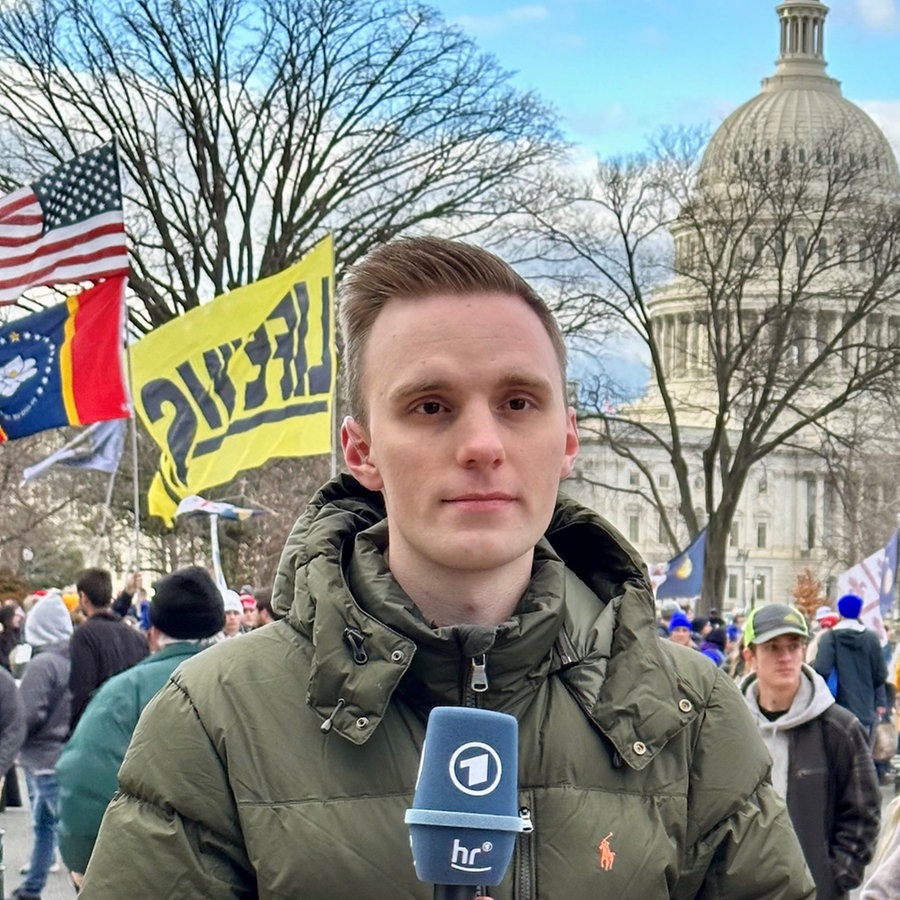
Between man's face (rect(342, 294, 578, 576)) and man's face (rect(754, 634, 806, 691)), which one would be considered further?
man's face (rect(754, 634, 806, 691))

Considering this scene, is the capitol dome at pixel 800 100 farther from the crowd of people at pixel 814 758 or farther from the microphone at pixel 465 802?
the microphone at pixel 465 802

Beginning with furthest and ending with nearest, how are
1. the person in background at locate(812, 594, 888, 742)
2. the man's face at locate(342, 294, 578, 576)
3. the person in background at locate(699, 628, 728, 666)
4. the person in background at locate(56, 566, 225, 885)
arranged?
the person in background at locate(699, 628, 728, 666) → the person in background at locate(812, 594, 888, 742) → the person in background at locate(56, 566, 225, 885) → the man's face at locate(342, 294, 578, 576)

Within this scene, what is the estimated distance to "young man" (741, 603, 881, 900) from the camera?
7297 mm

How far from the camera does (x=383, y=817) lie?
2.36 m

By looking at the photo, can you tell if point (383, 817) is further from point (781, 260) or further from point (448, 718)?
point (781, 260)

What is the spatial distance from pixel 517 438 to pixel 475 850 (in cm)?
59

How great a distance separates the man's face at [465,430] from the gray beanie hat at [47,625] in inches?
358

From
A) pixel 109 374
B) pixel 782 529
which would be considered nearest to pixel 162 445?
pixel 109 374

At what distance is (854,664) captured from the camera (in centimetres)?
1342

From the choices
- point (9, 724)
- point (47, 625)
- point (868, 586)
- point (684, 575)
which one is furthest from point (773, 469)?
point (9, 724)

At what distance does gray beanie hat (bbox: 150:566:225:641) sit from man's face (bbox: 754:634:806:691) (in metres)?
1.95

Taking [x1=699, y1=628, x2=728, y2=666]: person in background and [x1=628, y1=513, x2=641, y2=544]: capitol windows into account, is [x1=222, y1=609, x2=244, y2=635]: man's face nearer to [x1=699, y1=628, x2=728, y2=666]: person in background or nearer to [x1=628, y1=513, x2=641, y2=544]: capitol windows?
[x1=699, y1=628, x2=728, y2=666]: person in background

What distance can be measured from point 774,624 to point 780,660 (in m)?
0.14

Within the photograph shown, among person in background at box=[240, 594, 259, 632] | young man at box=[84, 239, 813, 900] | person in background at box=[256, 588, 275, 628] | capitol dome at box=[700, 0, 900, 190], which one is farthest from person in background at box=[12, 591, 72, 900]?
capitol dome at box=[700, 0, 900, 190]
